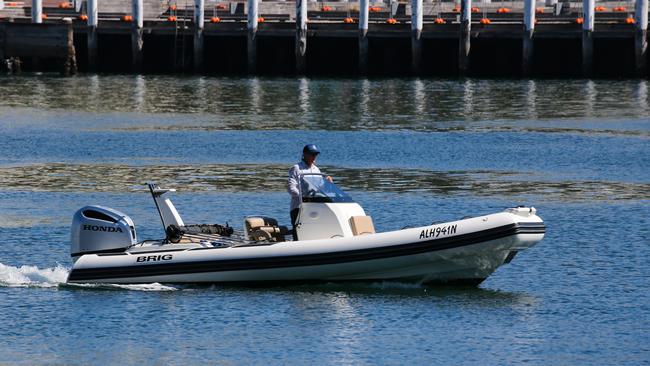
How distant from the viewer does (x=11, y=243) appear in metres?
25.6

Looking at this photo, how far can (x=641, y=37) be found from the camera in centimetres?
6731

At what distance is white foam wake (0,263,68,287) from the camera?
21.9 meters

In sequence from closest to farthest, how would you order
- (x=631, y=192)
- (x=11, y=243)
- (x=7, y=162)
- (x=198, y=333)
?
1. (x=198, y=333)
2. (x=11, y=243)
3. (x=631, y=192)
4. (x=7, y=162)

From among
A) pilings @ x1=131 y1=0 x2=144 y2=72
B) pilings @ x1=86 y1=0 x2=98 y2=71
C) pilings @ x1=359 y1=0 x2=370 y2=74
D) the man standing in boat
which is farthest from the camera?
pilings @ x1=86 y1=0 x2=98 y2=71

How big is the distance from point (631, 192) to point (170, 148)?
14678mm

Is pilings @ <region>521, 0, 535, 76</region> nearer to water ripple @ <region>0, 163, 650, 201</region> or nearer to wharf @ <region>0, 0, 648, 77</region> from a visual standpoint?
wharf @ <region>0, 0, 648, 77</region>

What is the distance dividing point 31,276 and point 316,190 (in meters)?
4.80

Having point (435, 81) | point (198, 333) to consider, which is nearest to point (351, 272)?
point (198, 333)

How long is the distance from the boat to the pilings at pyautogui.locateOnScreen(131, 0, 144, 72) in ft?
173

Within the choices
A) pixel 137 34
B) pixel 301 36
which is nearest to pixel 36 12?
pixel 137 34

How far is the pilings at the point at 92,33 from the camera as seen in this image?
242ft

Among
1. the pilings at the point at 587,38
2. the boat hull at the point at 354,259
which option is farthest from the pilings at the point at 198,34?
the boat hull at the point at 354,259

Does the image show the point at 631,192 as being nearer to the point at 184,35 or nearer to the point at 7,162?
the point at 7,162

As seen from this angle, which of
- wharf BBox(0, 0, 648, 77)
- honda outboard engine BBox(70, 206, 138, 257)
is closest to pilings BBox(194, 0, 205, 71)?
wharf BBox(0, 0, 648, 77)
